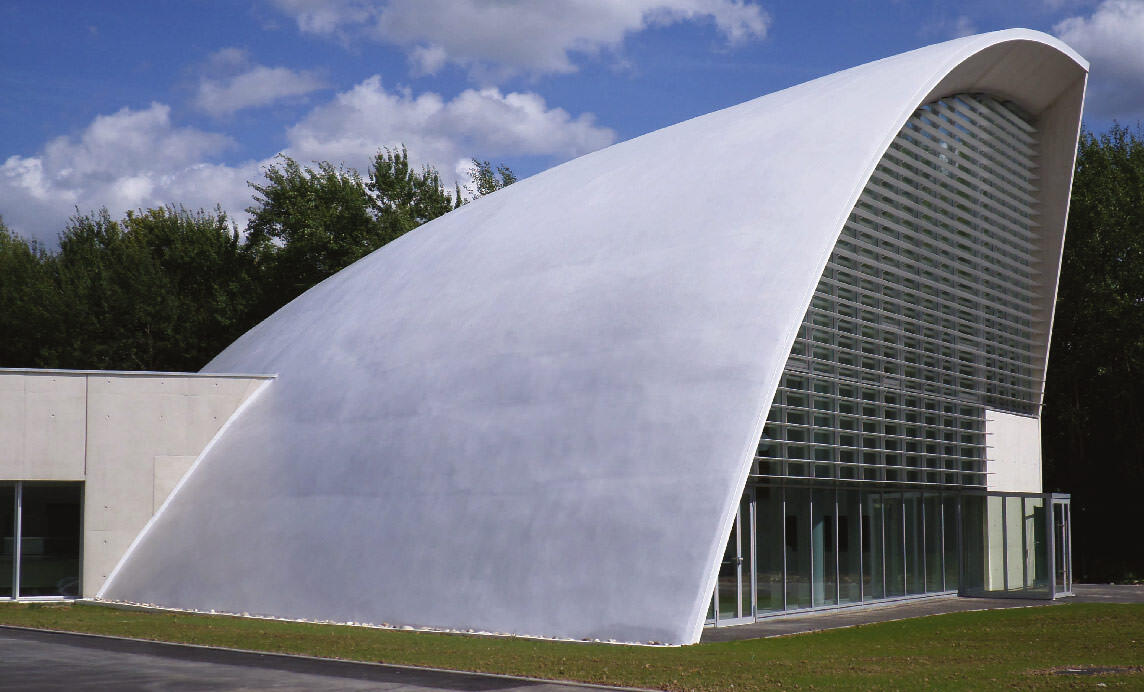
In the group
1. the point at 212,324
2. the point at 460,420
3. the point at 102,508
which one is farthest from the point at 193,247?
the point at 460,420

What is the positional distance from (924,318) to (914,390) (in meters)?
1.41

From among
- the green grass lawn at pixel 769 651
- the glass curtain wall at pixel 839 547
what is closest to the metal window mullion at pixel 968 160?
the glass curtain wall at pixel 839 547

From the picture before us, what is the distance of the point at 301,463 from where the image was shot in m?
20.2

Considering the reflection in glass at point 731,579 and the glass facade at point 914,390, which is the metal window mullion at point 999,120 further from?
the reflection in glass at point 731,579

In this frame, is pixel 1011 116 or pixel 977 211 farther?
pixel 1011 116

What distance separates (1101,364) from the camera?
126 feet

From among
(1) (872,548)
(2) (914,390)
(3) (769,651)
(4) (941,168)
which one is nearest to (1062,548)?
(1) (872,548)

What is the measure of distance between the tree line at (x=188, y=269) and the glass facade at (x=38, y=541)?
22.3 meters

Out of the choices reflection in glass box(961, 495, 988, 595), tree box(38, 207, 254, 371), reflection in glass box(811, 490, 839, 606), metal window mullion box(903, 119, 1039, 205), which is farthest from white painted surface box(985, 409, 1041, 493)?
tree box(38, 207, 254, 371)

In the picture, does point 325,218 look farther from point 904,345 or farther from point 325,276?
point 904,345

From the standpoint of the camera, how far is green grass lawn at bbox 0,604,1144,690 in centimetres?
1113

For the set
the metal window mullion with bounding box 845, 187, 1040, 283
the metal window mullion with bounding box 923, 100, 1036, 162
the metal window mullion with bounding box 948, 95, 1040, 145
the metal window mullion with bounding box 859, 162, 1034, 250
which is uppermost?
the metal window mullion with bounding box 948, 95, 1040, 145

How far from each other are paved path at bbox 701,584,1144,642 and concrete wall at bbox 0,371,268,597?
1152cm

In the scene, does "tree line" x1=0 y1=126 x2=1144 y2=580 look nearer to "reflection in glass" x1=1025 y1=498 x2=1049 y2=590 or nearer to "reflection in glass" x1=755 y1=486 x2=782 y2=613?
"reflection in glass" x1=1025 y1=498 x2=1049 y2=590
